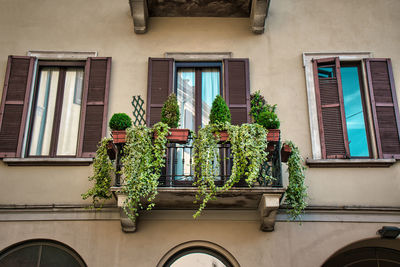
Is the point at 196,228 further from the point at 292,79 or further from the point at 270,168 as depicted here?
the point at 292,79

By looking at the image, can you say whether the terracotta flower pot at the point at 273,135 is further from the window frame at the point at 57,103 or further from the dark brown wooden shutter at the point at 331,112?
the window frame at the point at 57,103

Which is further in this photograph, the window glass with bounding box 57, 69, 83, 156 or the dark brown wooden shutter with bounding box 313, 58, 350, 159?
the window glass with bounding box 57, 69, 83, 156

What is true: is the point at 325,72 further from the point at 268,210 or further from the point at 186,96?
the point at 268,210

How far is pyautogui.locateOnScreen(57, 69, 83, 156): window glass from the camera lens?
26.4ft

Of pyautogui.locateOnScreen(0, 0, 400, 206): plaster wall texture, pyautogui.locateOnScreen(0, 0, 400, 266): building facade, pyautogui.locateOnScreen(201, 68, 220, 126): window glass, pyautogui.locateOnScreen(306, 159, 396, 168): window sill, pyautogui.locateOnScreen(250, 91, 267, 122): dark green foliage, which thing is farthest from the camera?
pyautogui.locateOnScreen(201, 68, 220, 126): window glass

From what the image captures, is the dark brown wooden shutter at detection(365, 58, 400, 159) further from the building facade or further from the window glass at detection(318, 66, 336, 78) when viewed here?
the window glass at detection(318, 66, 336, 78)

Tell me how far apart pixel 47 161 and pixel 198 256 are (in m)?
2.69

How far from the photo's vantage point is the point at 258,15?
8453 mm

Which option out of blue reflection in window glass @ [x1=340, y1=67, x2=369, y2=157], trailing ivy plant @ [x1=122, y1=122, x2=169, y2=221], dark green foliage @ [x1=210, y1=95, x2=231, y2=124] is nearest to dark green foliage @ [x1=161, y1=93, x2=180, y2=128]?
trailing ivy plant @ [x1=122, y1=122, x2=169, y2=221]

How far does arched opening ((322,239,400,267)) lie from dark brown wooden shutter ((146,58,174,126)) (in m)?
3.59

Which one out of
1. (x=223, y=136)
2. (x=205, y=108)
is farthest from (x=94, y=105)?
(x=223, y=136)

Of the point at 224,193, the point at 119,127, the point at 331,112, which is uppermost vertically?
the point at 331,112

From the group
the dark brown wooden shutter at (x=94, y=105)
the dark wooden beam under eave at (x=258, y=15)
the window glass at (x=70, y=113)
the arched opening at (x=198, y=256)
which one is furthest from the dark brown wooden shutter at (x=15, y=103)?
the dark wooden beam under eave at (x=258, y=15)

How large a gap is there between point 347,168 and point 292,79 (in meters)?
1.72
